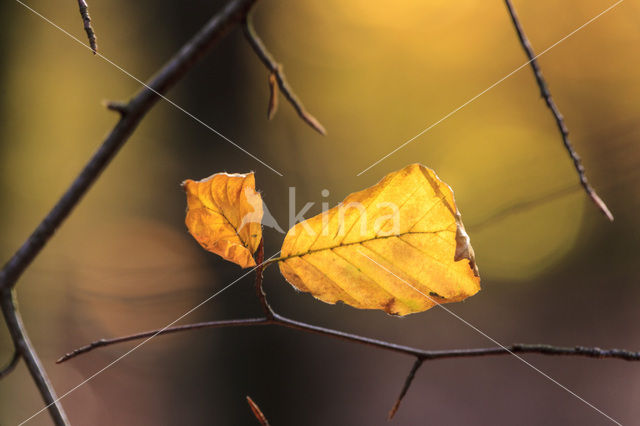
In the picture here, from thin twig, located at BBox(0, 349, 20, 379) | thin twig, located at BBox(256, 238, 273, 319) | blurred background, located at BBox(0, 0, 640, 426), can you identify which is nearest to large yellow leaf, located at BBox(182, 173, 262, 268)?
thin twig, located at BBox(256, 238, 273, 319)

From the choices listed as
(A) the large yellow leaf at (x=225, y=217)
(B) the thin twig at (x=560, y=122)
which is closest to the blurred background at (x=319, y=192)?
(A) the large yellow leaf at (x=225, y=217)

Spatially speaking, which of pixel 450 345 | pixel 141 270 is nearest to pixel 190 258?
pixel 141 270

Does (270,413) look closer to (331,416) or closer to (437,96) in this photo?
(331,416)

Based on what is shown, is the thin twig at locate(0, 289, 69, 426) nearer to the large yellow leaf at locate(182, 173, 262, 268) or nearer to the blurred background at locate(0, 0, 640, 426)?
the large yellow leaf at locate(182, 173, 262, 268)

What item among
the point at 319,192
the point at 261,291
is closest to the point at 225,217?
the point at 261,291

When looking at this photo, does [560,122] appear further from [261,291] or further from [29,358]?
[29,358]
